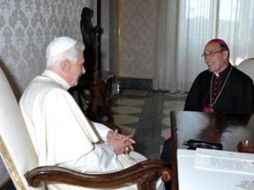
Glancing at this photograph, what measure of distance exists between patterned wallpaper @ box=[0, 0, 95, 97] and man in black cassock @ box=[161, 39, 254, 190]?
1038 millimetres

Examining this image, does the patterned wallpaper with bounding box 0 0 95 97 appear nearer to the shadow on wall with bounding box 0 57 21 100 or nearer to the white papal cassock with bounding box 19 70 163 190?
the shadow on wall with bounding box 0 57 21 100

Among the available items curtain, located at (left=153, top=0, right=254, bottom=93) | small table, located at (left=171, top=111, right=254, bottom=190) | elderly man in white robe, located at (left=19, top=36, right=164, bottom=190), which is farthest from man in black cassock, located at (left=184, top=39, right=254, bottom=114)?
curtain, located at (left=153, top=0, right=254, bottom=93)

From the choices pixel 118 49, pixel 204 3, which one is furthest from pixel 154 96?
pixel 204 3

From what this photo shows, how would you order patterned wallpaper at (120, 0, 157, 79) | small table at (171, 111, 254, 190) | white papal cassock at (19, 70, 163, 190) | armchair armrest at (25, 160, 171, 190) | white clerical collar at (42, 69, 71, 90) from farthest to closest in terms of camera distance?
patterned wallpaper at (120, 0, 157, 79), white clerical collar at (42, 69, 71, 90), white papal cassock at (19, 70, 163, 190), armchair armrest at (25, 160, 171, 190), small table at (171, 111, 254, 190)

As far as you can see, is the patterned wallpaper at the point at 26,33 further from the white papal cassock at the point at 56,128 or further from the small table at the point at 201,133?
the small table at the point at 201,133

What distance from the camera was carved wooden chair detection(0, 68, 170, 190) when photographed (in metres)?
1.39

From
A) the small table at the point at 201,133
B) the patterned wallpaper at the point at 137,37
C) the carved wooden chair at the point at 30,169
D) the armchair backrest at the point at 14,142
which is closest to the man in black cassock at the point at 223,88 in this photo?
the small table at the point at 201,133

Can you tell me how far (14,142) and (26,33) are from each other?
97 centimetres

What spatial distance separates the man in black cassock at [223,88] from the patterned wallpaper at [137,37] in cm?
390

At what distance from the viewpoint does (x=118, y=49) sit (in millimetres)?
6645

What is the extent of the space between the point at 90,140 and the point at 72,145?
12 centimetres

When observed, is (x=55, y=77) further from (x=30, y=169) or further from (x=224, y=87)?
(x=224, y=87)

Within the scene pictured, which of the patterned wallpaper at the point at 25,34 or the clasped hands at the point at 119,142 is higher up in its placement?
the patterned wallpaper at the point at 25,34

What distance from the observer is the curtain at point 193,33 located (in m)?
6.13
